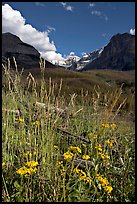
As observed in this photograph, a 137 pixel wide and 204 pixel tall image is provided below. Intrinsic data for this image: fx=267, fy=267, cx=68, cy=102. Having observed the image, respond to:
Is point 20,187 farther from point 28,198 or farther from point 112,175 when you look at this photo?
point 112,175

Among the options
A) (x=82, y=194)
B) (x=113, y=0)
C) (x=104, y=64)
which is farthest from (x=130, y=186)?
(x=104, y=64)

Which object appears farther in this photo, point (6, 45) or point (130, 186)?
point (6, 45)

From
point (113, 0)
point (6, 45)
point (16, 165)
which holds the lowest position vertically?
point (16, 165)

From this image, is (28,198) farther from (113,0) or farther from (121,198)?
(113,0)

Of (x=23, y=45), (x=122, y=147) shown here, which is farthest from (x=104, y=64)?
(x=122, y=147)

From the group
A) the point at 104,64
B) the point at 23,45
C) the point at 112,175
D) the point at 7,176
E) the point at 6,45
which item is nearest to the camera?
the point at 7,176

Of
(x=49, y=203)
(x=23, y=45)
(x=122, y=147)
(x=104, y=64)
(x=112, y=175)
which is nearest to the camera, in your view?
(x=49, y=203)

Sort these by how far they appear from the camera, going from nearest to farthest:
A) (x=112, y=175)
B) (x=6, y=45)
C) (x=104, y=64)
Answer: (x=112, y=175) → (x=6, y=45) → (x=104, y=64)

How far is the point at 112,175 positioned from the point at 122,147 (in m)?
1.03

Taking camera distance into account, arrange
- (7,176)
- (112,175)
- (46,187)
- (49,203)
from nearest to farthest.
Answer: (49,203), (46,187), (7,176), (112,175)

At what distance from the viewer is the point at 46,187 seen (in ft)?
7.33

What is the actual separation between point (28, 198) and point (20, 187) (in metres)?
0.11

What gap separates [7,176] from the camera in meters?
2.43

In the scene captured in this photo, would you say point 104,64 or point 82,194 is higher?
point 104,64
